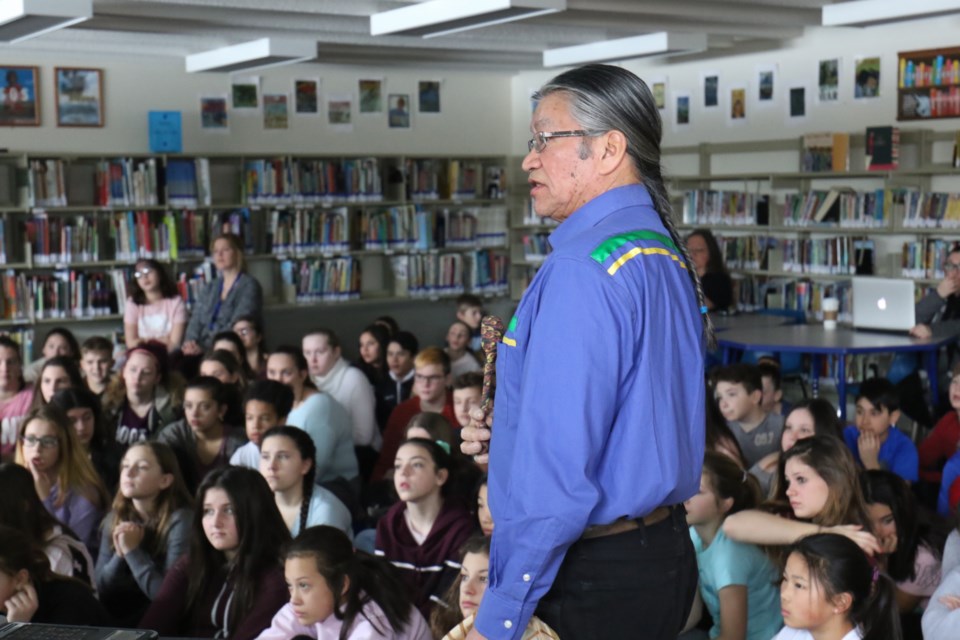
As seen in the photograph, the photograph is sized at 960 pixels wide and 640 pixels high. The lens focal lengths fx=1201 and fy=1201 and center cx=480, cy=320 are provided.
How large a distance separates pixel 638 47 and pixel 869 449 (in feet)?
11.2

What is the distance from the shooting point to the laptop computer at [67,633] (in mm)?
1650

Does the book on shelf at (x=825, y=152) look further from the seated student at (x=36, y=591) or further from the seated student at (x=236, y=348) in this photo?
the seated student at (x=36, y=591)

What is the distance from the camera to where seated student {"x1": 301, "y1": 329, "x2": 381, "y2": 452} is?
5.68m

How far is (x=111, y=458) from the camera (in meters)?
4.95

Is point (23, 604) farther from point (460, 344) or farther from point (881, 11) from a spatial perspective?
point (881, 11)

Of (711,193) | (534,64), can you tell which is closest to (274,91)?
(534,64)

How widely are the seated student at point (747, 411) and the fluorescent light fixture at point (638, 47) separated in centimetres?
292

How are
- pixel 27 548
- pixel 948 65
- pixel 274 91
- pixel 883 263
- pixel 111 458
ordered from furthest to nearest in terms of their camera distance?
pixel 274 91 < pixel 883 263 < pixel 948 65 < pixel 111 458 < pixel 27 548

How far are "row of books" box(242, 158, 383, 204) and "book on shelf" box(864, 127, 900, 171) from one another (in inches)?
155

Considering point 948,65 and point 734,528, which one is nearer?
point 734,528

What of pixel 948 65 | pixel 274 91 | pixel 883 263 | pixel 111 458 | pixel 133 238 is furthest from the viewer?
pixel 274 91

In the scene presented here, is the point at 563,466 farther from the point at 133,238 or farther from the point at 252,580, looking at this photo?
the point at 133,238

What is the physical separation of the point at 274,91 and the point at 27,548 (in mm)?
6941

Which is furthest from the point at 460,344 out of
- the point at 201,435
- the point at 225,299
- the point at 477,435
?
the point at 477,435
